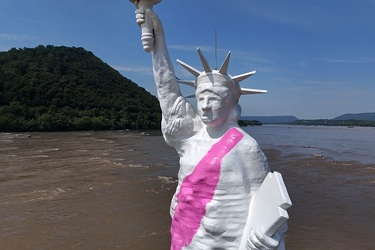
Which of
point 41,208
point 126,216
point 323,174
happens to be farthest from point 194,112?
point 323,174

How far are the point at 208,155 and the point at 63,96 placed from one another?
137ft

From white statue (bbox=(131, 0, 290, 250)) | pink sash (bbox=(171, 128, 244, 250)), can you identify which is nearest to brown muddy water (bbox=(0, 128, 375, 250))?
pink sash (bbox=(171, 128, 244, 250))

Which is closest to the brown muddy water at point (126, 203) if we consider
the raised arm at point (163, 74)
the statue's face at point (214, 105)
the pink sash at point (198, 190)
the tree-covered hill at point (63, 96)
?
the pink sash at point (198, 190)

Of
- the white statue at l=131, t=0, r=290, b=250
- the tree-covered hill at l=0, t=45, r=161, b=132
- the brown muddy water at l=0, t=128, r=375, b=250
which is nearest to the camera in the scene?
the white statue at l=131, t=0, r=290, b=250

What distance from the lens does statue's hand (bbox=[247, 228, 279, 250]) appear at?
1948 millimetres

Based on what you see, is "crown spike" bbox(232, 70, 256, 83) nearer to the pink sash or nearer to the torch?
the pink sash

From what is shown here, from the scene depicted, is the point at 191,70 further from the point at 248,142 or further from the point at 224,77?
the point at 248,142

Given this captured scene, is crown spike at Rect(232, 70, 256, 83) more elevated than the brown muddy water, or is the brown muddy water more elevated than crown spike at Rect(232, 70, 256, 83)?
crown spike at Rect(232, 70, 256, 83)

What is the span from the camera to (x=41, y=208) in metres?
8.53

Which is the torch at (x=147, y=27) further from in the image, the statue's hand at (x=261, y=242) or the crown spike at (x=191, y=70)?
the statue's hand at (x=261, y=242)

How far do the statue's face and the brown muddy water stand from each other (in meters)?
4.62

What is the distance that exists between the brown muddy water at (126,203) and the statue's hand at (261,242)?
4.79 meters

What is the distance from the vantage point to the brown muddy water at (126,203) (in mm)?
6785

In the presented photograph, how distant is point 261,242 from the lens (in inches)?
77.4
